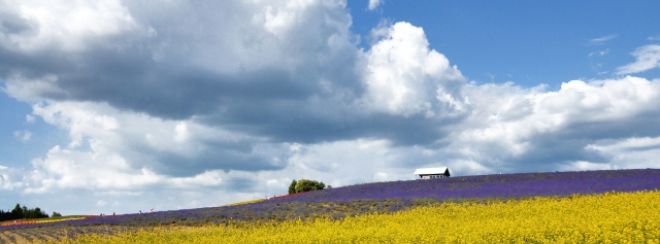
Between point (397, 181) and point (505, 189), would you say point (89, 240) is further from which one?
point (397, 181)

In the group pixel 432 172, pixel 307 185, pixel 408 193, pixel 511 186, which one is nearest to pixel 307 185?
pixel 307 185

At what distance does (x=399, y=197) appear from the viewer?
29734 mm

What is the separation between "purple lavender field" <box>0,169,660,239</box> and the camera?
81.2 ft

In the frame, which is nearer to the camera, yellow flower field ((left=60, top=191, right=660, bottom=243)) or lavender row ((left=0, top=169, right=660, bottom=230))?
yellow flower field ((left=60, top=191, right=660, bottom=243))

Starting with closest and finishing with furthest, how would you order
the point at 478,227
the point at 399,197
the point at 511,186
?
the point at 478,227 → the point at 399,197 → the point at 511,186

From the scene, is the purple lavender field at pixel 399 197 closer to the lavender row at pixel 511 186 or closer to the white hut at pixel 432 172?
the lavender row at pixel 511 186

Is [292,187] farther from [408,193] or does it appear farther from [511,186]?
[511,186]

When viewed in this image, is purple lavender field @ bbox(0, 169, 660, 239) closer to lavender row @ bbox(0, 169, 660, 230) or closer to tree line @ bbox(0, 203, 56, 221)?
lavender row @ bbox(0, 169, 660, 230)

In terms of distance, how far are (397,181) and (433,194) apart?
10.2 metres

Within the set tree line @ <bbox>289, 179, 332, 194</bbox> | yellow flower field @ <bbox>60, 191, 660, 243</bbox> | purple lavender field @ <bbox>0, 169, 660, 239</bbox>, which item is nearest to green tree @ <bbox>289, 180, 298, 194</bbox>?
tree line @ <bbox>289, 179, 332, 194</bbox>

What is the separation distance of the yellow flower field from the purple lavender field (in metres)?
2.18

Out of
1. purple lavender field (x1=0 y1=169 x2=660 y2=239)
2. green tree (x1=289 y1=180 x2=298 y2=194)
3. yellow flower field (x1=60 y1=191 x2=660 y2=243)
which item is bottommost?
yellow flower field (x1=60 y1=191 x2=660 y2=243)

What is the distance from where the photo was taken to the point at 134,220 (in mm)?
26359

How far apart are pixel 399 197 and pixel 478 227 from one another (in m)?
13.7
